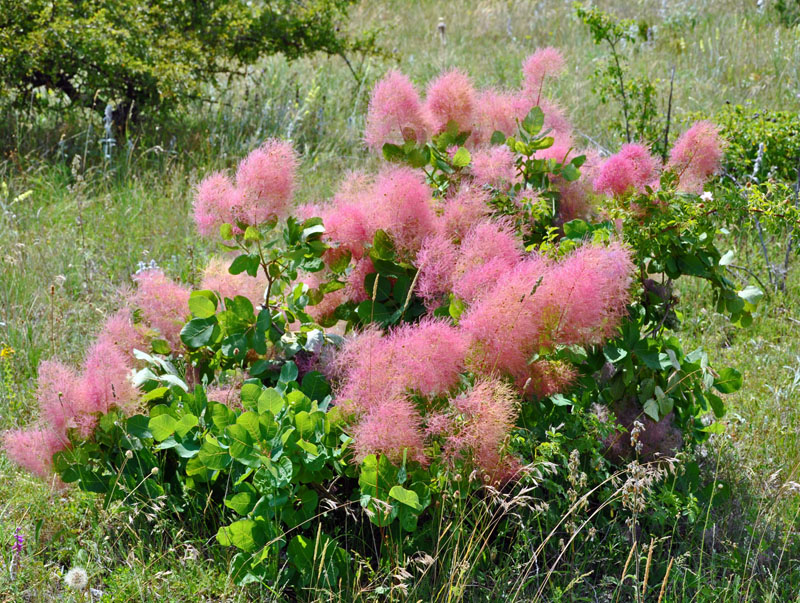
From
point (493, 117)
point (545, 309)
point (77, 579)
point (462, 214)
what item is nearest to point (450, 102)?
point (493, 117)

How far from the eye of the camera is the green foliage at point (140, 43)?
544 centimetres

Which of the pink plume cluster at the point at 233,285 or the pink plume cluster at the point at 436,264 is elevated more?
the pink plume cluster at the point at 436,264

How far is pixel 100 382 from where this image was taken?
2268 millimetres

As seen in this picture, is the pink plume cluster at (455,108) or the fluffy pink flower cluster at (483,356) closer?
the fluffy pink flower cluster at (483,356)

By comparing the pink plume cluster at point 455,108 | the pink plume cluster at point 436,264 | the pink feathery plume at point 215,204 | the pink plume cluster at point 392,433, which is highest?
the pink plume cluster at point 455,108

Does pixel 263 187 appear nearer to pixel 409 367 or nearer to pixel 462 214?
pixel 462 214

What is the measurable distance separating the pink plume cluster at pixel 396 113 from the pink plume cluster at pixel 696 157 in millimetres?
794

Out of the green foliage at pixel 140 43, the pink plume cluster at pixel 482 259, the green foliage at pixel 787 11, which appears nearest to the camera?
the pink plume cluster at pixel 482 259

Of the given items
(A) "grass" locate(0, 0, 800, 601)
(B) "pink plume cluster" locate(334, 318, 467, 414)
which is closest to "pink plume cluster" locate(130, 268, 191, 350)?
(A) "grass" locate(0, 0, 800, 601)

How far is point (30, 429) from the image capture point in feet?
8.40

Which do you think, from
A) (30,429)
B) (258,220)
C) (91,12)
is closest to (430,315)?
(258,220)

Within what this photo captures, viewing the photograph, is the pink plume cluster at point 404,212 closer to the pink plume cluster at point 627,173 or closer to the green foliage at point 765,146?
the pink plume cluster at point 627,173

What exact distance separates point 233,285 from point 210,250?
205 cm

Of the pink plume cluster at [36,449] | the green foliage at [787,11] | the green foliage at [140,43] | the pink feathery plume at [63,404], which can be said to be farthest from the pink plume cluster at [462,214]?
the green foliage at [787,11]
